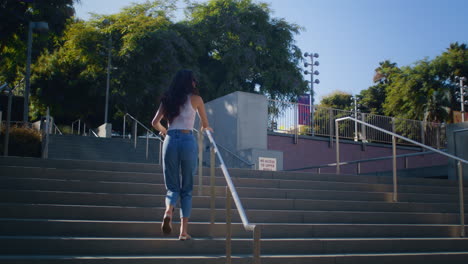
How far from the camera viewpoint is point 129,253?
4.95m

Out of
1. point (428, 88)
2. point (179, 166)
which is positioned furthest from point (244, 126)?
point (428, 88)

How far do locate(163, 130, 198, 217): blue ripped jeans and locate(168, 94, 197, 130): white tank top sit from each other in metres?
0.06

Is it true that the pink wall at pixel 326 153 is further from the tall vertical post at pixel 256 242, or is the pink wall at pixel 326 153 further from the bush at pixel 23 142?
the tall vertical post at pixel 256 242

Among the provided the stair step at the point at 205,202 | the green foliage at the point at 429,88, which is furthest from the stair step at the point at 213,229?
the green foliage at the point at 429,88

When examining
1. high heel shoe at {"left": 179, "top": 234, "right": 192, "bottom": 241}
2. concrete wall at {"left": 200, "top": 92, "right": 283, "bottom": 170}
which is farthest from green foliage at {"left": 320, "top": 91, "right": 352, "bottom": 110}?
high heel shoe at {"left": 179, "top": 234, "right": 192, "bottom": 241}

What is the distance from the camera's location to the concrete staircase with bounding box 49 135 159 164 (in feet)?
47.3

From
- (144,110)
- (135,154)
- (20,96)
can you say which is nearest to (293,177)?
(135,154)

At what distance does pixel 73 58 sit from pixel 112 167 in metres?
22.6

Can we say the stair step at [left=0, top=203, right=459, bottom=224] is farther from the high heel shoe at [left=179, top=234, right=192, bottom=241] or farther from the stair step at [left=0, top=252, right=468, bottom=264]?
the stair step at [left=0, top=252, right=468, bottom=264]

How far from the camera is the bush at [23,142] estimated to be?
13148 mm

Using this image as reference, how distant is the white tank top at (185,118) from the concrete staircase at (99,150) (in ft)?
30.8

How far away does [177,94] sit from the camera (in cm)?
493

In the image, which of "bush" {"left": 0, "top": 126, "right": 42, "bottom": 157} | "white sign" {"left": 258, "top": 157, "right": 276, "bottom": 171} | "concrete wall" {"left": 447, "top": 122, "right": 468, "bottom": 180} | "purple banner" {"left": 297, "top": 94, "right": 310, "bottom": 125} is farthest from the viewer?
"purple banner" {"left": 297, "top": 94, "right": 310, "bottom": 125}

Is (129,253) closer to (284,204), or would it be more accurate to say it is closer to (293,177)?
(284,204)
